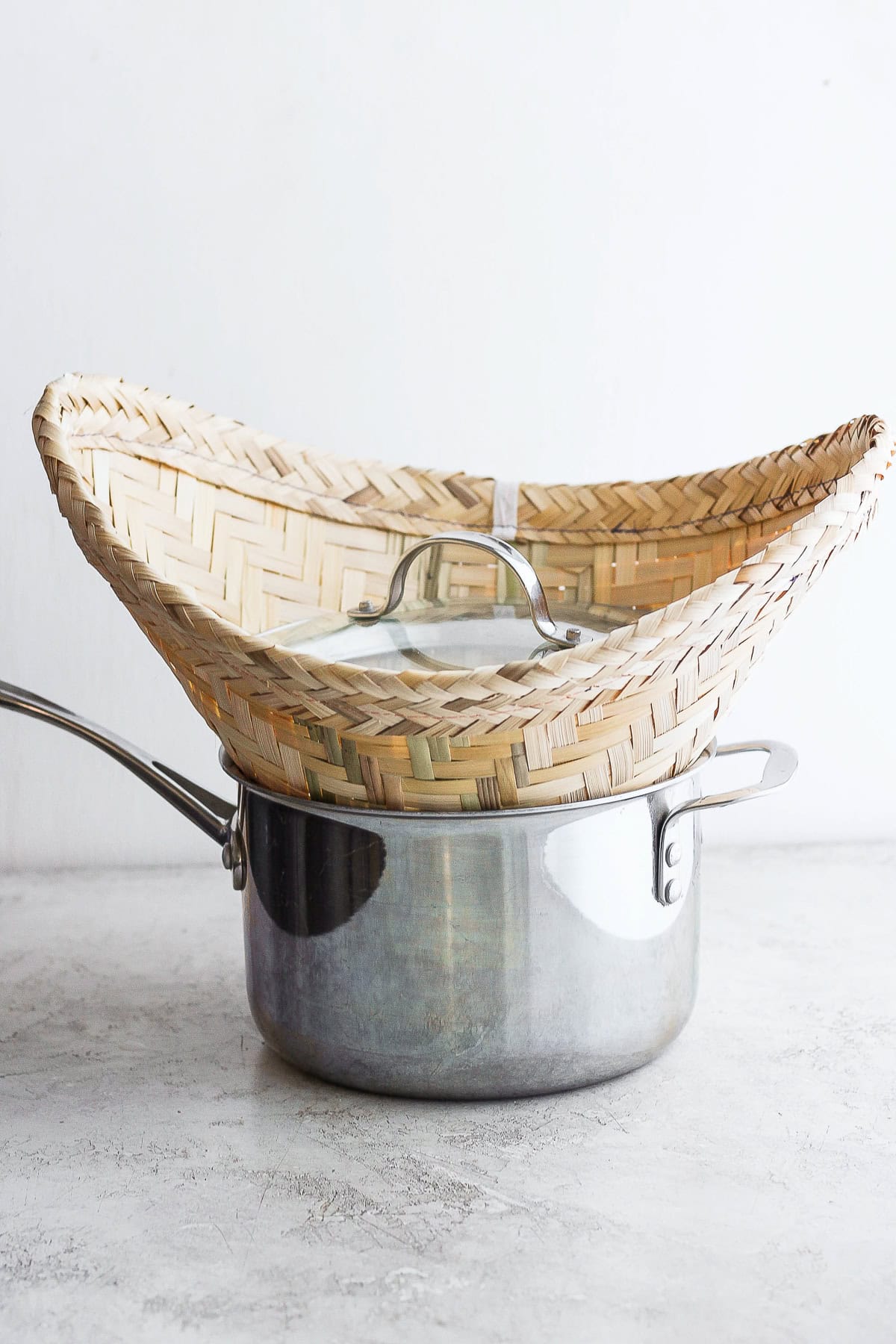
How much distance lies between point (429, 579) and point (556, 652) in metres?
0.41

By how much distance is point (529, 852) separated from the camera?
0.86 metres

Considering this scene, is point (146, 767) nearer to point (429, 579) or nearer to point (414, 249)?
point (429, 579)

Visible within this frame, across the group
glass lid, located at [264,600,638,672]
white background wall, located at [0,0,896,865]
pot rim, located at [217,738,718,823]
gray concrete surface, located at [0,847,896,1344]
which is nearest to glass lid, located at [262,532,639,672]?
glass lid, located at [264,600,638,672]

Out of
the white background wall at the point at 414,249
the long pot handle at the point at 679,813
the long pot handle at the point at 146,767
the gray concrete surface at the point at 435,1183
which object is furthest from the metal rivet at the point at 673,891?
the white background wall at the point at 414,249

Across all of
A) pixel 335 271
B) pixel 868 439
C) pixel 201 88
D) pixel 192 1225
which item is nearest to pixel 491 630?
pixel 868 439

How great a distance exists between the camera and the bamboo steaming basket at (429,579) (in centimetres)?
75

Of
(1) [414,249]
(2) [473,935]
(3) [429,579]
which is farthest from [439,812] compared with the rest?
(1) [414,249]

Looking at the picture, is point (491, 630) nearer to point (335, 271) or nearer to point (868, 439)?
point (868, 439)

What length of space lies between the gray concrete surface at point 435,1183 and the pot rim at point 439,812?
233mm

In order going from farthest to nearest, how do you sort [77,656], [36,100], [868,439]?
1. [77,656]
2. [36,100]
3. [868,439]

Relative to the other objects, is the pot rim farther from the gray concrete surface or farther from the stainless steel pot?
the gray concrete surface

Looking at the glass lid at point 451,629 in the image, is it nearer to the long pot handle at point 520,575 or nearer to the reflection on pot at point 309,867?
the long pot handle at point 520,575

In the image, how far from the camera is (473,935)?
859mm

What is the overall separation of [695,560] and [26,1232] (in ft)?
2.41
